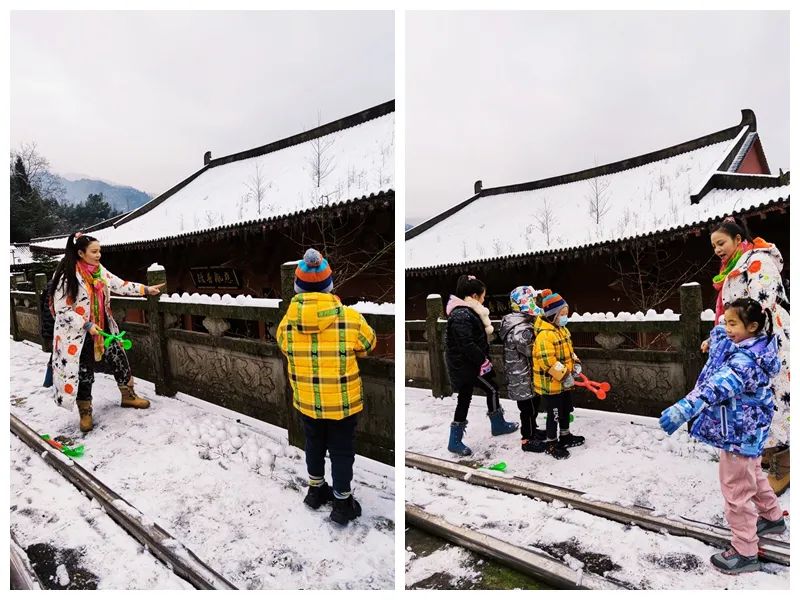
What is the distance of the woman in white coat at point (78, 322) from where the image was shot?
265 cm

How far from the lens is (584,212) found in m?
6.03

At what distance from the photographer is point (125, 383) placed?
300 cm

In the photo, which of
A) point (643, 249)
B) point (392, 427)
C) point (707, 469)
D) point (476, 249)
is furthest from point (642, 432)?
point (476, 249)

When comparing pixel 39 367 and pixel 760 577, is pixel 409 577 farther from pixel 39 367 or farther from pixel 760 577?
pixel 39 367

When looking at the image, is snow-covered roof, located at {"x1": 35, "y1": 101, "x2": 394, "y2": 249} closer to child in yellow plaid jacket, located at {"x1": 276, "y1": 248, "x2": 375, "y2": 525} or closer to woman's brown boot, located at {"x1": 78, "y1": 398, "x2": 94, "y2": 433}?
woman's brown boot, located at {"x1": 78, "y1": 398, "x2": 94, "y2": 433}

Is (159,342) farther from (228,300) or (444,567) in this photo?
(444,567)

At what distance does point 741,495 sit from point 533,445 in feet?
4.10

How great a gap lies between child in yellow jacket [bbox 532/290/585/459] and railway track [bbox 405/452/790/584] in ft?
1.80

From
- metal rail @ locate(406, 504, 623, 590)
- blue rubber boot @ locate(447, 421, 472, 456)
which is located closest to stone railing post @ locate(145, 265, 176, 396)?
blue rubber boot @ locate(447, 421, 472, 456)

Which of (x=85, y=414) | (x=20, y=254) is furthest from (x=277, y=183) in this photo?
(x=85, y=414)

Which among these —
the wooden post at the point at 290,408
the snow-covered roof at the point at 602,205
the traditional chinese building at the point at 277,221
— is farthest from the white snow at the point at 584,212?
the wooden post at the point at 290,408

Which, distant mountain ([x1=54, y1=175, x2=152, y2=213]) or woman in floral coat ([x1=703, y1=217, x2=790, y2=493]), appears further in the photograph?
distant mountain ([x1=54, y1=175, x2=152, y2=213])

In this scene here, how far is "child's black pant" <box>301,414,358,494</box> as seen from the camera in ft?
5.99

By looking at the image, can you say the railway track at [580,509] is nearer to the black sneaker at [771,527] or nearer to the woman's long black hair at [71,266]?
the black sneaker at [771,527]
